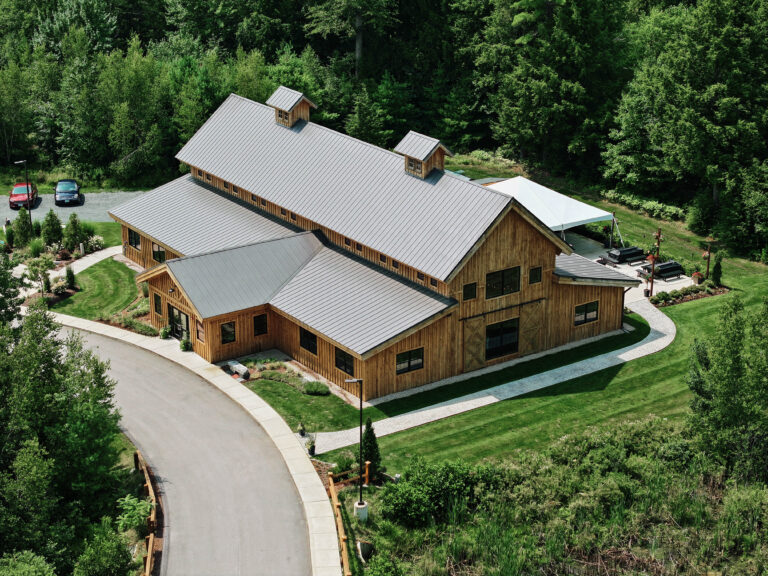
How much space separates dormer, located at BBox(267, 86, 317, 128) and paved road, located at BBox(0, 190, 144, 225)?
18201 millimetres

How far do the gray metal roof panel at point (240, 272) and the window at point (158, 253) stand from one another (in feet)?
30.4

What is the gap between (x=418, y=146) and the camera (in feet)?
176

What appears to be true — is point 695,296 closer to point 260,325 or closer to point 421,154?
point 421,154

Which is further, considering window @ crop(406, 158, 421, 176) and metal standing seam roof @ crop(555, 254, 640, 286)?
window @ crop(406, 158, 421, 176)

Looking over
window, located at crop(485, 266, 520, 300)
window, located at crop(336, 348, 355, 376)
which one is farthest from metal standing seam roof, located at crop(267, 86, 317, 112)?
window, located at crop(336, 348, 355, 376)

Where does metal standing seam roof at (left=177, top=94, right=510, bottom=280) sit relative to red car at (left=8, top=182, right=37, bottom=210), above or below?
above

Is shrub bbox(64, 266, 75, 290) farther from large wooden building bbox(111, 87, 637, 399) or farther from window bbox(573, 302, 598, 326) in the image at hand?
window bbox(573, 302, 598, 326)

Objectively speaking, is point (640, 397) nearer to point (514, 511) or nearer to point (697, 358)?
point (697, 358)

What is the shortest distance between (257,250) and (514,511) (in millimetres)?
22254

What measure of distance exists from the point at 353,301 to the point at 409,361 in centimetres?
433

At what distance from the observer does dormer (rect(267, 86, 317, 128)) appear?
203ft

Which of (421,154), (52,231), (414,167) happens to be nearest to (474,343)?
(414,167)

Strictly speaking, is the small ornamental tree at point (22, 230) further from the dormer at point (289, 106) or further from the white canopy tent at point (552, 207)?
the white canopy tent at point (552, 207)

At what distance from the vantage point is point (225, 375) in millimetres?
51062
